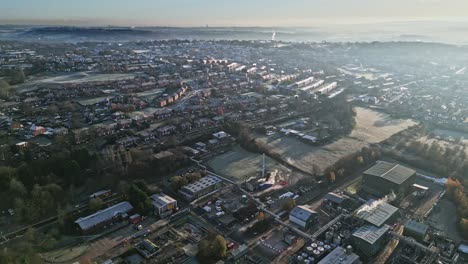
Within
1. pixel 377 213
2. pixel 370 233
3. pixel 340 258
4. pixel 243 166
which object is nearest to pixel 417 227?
pixel 377 213

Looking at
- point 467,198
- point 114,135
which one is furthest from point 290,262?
point 114,135

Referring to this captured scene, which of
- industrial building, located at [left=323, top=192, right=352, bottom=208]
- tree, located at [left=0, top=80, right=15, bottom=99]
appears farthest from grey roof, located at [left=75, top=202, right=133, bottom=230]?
tree, located at [left=0, top=80, right=15, bottom=99]

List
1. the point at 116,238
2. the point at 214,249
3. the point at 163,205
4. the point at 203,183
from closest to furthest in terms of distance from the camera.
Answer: the point at 214,249, the point at 116,238, the point at 163,205, the point at 203,183

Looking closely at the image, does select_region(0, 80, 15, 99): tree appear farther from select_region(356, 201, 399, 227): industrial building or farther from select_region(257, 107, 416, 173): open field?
select_region(356, 201, 399, 227): industrial building

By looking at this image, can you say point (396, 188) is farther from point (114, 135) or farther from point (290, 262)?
point (114, 135)

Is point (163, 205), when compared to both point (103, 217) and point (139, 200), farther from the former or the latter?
point (103, 217)

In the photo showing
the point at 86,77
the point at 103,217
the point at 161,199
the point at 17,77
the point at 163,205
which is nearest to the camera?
the point at 103,217
